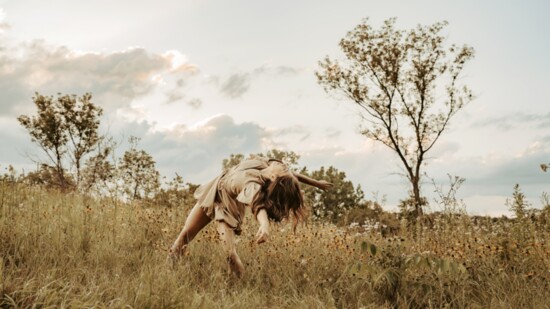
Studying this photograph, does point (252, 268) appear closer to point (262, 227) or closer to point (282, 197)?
point (282, 197)

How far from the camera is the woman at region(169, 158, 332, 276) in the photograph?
4.76 meters

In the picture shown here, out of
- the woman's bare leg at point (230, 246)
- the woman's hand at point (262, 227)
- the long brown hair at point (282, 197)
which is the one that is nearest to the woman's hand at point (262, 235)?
the woman's hand at point (262, 227)

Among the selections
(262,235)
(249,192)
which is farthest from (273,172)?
(262,235)

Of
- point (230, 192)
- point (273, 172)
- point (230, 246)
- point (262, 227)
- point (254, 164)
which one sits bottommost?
point (230, 246)

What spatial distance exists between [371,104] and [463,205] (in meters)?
14.4

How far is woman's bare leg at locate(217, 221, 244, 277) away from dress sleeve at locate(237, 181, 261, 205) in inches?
23.6

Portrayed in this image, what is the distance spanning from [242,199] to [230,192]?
0.56 m

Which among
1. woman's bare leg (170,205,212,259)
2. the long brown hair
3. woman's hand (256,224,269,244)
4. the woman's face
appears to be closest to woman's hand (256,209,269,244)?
woman's hand (256,224,269,244)

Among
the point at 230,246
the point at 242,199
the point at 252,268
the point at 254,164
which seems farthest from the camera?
the point at 252,268

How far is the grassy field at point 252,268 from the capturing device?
158 inches

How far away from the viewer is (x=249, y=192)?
15.2ft

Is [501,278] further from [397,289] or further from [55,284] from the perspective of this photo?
[55,284]

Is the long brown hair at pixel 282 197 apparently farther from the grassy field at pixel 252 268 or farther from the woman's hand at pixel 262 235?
the grassy field at pixel 252 268

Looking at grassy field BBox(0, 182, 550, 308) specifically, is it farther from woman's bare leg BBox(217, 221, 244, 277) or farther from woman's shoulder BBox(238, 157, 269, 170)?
woman's shoulder BBox(238, 157, 269, 170)
